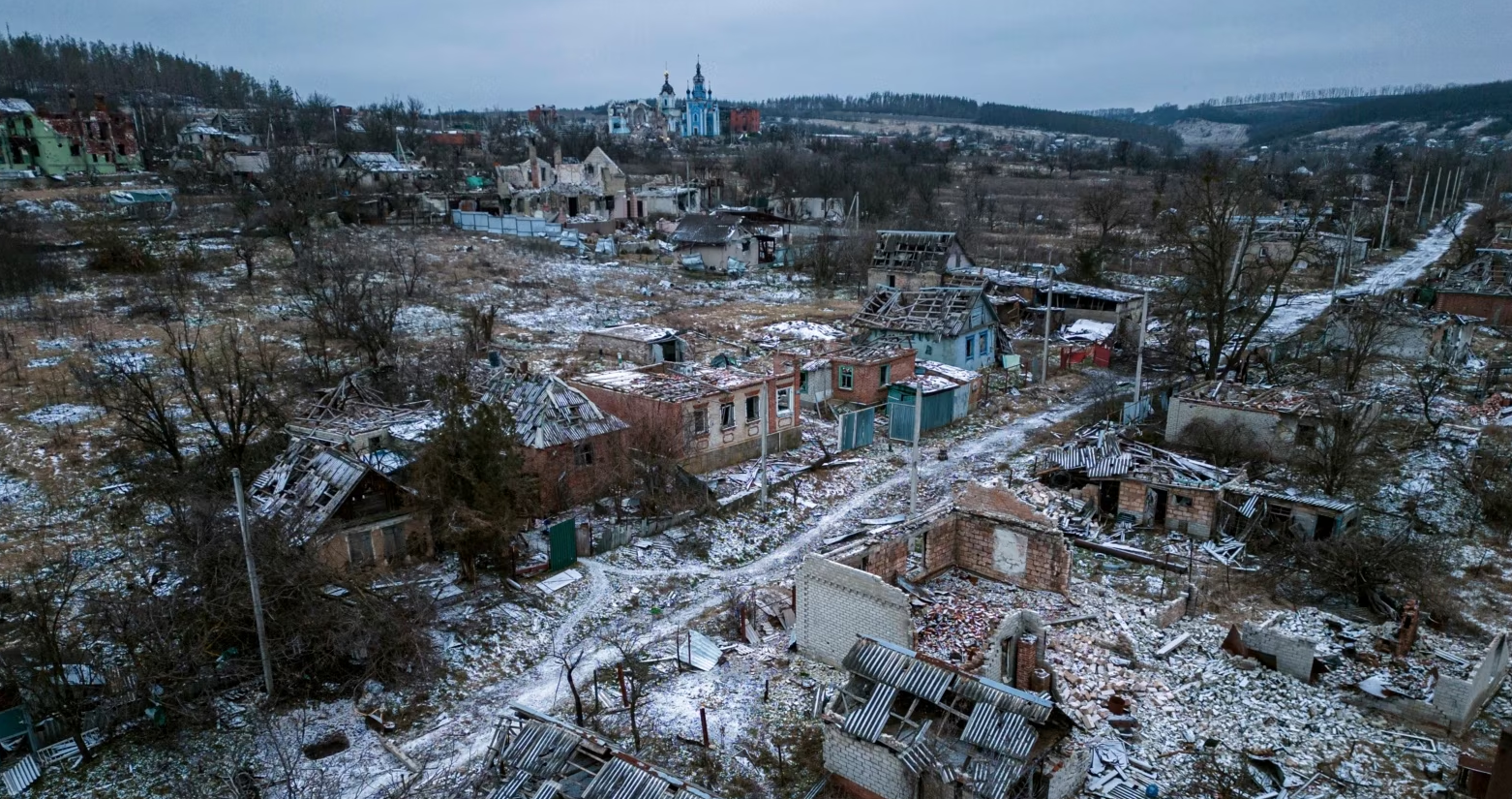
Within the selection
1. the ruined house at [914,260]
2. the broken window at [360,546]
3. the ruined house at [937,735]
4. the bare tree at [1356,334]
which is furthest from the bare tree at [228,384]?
the ruined house at [914,260]

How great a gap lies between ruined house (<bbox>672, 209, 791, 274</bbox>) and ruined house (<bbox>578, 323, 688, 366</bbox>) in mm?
20992

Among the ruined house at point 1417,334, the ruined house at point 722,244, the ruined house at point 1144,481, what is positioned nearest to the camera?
the ruined house at point 1144,481

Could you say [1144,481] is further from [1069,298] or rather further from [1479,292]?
[1479,292]

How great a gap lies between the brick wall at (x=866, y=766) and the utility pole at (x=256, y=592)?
861 centimetres

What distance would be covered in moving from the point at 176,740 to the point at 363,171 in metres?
64.3

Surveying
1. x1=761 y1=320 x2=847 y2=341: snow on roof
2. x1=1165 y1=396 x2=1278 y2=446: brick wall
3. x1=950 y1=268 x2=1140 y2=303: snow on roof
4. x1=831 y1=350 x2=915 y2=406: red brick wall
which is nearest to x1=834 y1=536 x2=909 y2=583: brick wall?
x1=1165 y1=396 x2=1278 y2=446: brick wall

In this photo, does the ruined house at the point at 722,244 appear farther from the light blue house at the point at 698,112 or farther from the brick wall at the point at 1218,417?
the light blue house at the point at 698,112

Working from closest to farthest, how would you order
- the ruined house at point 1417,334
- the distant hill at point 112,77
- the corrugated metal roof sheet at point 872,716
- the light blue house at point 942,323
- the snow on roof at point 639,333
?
A: the corrugated metal roof sheet at point 872,716
the snow on roof at point 639,333
the light blue house at point 942,323
the ruined house at point 1417,334
the distant hill at point 112,77

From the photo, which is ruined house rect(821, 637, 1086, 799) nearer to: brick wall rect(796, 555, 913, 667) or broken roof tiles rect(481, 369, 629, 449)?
brick wall rect(796, 555, 913, 667)

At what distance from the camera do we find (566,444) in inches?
814

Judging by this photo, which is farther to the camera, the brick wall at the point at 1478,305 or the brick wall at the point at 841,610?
the brick wall at the point at 1478,305

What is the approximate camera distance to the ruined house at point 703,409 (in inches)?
896

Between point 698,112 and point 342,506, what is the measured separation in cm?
17373

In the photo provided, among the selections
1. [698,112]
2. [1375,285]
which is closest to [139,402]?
[1375,285]
